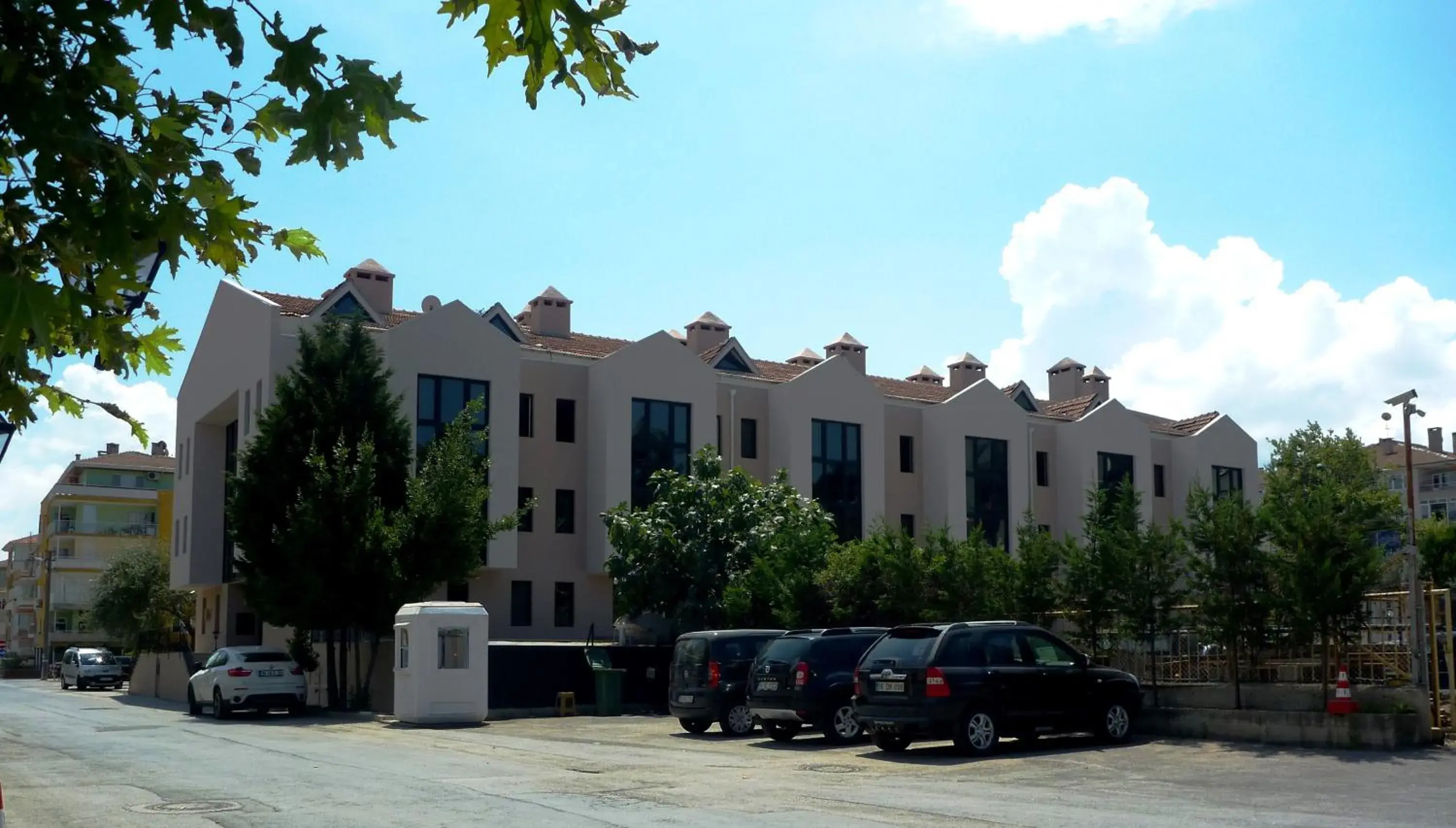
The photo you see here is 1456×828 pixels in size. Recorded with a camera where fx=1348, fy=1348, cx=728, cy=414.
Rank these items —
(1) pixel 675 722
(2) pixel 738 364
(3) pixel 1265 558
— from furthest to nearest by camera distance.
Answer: (2) pixel 738 364
(1) pixel 675 722
(3) pixel 1265 558

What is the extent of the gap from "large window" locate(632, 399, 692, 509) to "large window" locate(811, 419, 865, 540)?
5.14 meters

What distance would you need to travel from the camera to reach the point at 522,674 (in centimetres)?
2970

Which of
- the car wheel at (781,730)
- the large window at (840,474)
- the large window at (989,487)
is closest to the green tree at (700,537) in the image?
the car wheel at (781,730)

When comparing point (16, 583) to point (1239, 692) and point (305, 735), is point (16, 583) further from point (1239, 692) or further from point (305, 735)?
point (1239, 692)

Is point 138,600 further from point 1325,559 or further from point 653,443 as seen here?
point 1325,559

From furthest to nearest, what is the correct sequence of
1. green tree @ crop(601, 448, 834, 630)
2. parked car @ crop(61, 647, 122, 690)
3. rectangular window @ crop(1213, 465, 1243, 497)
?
parked car @ crop(61, 647, 122, 690) → rectangular window @ crop(1213, 465, 1243, 497) → green tree @ crop(601, 448, 834, 630)

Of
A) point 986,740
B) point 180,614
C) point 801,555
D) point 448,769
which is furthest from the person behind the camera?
point 180,614

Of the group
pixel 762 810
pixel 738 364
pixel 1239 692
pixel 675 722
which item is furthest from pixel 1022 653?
pixel 738 364

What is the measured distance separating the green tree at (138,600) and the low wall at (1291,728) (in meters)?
55.3

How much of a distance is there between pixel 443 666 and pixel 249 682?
18.7 ft

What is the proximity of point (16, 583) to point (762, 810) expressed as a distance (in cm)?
12136

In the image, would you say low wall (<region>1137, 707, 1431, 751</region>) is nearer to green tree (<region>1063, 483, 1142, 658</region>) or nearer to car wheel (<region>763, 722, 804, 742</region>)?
green tree (<region>1063, 483, 1142, 658</region>)

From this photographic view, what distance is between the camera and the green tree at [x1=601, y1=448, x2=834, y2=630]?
1282 inches

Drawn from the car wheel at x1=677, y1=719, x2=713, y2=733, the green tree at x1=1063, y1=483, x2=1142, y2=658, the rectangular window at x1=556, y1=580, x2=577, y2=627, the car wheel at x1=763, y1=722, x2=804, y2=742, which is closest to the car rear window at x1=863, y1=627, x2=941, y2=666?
the car wheel at x1=763, y1=722, x2=804, y2=742
